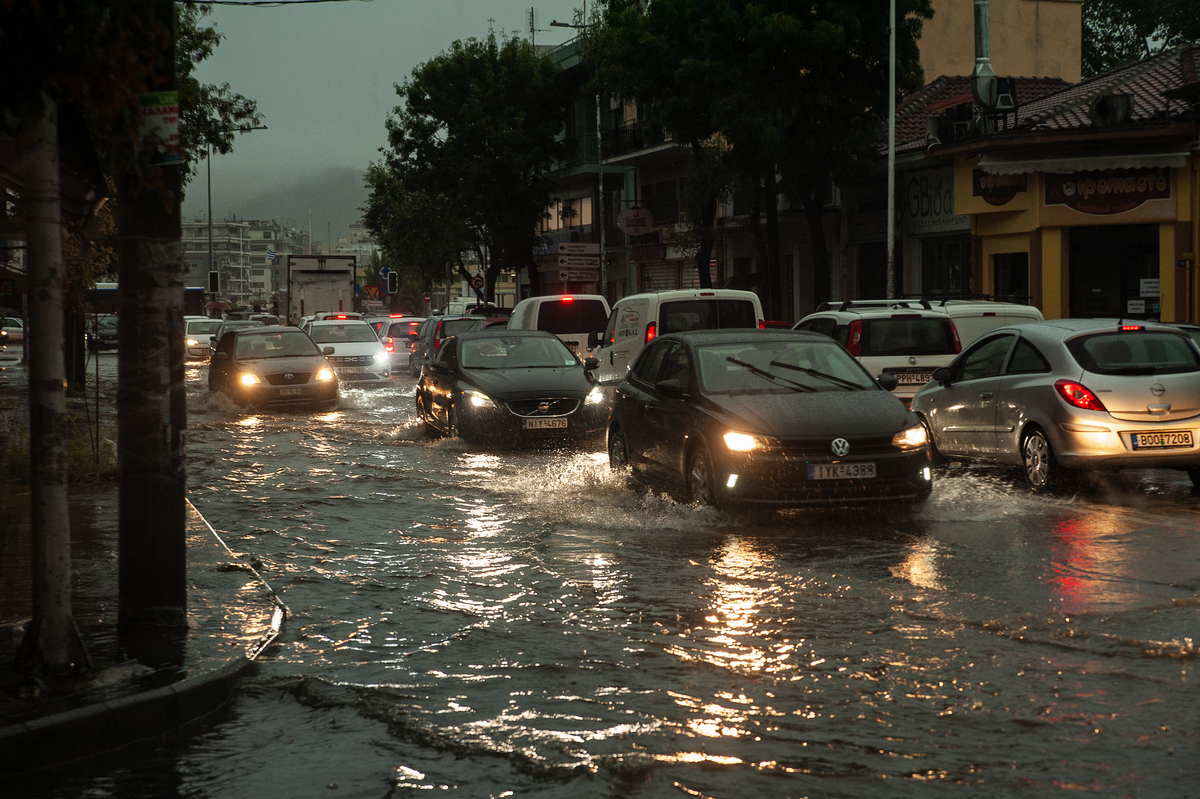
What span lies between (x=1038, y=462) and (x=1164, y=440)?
Result: 1.09 metres

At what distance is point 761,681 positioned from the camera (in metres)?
5.95

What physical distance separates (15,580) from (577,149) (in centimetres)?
5019

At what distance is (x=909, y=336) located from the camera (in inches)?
627

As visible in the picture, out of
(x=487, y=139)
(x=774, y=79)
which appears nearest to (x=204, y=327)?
(x=487, y=139)

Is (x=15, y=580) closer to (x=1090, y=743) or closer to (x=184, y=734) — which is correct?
(x=184, y=734)

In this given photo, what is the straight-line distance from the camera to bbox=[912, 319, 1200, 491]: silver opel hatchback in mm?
11422

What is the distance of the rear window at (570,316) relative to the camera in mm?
23797

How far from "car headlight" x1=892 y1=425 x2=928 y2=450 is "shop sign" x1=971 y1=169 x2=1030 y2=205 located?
67.4 feet

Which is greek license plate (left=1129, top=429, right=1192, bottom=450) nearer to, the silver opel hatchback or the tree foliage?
the silver opel hatchback

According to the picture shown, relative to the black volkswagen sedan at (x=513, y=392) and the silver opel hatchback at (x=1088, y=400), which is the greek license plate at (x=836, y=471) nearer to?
the silver opel hatchback at (x=1088, y=400)

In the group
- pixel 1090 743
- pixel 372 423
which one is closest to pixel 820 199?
pixel 372 423

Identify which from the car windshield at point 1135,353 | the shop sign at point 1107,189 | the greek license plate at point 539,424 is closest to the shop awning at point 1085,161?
the shop sign at point 1107,189

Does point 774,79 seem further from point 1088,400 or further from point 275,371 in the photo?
point 1088,400

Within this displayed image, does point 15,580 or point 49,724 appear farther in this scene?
point 15,580
